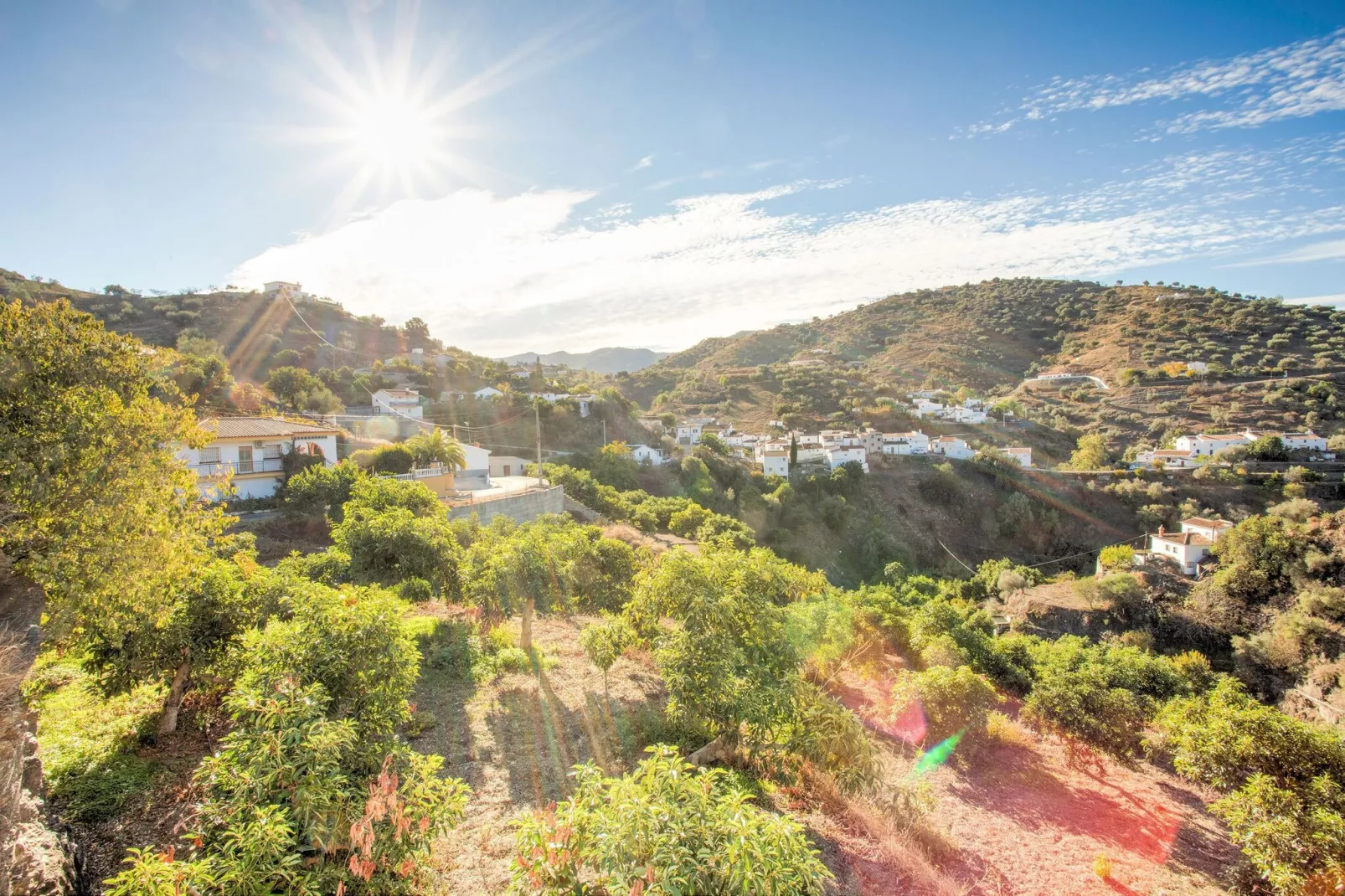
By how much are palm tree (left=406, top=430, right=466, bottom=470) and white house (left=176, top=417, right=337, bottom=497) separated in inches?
141

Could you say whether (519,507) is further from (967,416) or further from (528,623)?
(967,416)

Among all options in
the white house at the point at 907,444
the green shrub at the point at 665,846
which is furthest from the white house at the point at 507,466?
the white house at the point at 907,444

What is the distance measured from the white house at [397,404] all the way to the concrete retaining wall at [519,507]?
1508 cm

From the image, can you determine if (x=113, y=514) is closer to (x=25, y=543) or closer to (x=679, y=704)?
(x=25, y=543)

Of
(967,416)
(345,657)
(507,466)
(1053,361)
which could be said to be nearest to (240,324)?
(507,466)

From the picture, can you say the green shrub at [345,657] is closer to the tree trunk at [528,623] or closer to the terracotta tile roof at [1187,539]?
the tree trunk at [528,623]

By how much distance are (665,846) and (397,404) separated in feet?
121

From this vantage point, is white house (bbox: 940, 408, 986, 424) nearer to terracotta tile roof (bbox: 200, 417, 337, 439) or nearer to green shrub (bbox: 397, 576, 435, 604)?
terracotta tile roof (bbox: 200, 417, 337, 439)

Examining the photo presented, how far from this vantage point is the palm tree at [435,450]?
78.2 feet

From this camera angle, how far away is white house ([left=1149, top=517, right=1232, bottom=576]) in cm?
2786

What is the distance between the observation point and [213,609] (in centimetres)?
616

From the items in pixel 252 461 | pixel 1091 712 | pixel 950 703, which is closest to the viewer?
pixel 950 703

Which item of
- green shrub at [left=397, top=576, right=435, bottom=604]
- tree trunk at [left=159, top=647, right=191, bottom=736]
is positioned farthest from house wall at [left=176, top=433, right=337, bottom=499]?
tree trunk at [left=159, top=647, right=191, bottom=736]

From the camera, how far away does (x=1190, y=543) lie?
2866 centimetres
